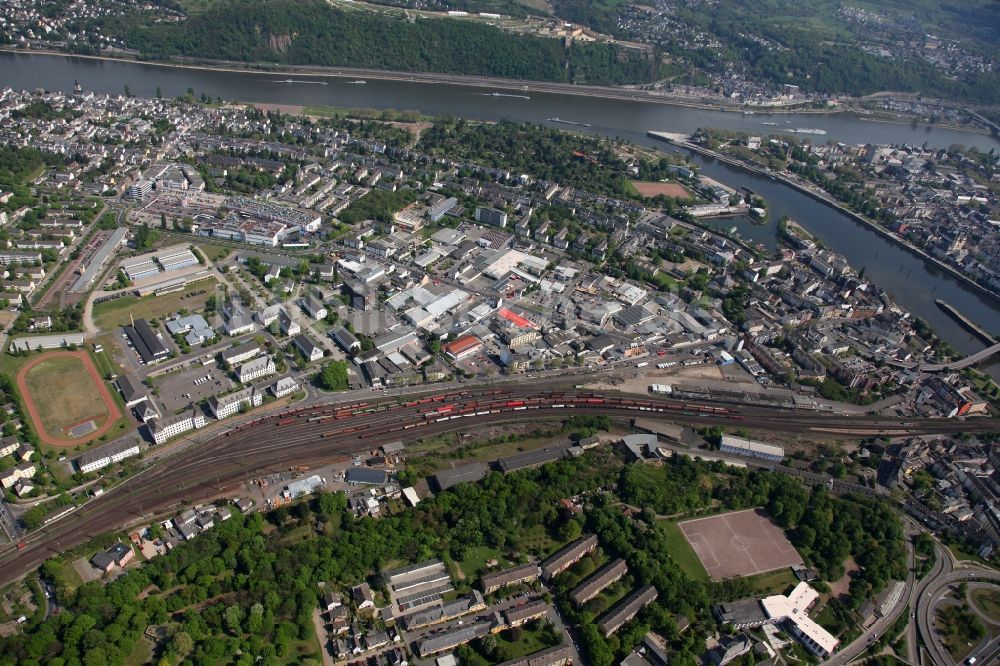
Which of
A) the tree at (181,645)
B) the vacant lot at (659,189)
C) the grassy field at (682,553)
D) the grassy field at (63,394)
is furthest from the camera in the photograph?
the vacant lot at (659,189)

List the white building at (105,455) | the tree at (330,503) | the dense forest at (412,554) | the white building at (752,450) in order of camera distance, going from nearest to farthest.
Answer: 1. the dense forest at (412,554)
2. the tree at (330,503)
3. the white building at (105,455)
4. the white building at (752,450)

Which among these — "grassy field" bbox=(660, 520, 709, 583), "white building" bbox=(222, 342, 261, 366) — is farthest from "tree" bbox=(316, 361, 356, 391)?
"grassy field" bbox=(660, 520, 709, 583)

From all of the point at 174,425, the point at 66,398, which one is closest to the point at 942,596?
the point at 174,425

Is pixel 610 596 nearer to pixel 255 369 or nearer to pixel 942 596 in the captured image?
pixel 942 596

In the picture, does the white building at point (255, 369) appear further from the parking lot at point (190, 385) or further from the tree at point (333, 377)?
the tree at point (333, 377)

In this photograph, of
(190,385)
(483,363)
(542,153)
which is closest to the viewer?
(190,385)

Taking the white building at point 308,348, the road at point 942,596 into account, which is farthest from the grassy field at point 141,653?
the road at point 942,596

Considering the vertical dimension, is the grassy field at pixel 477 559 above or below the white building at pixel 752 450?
below
